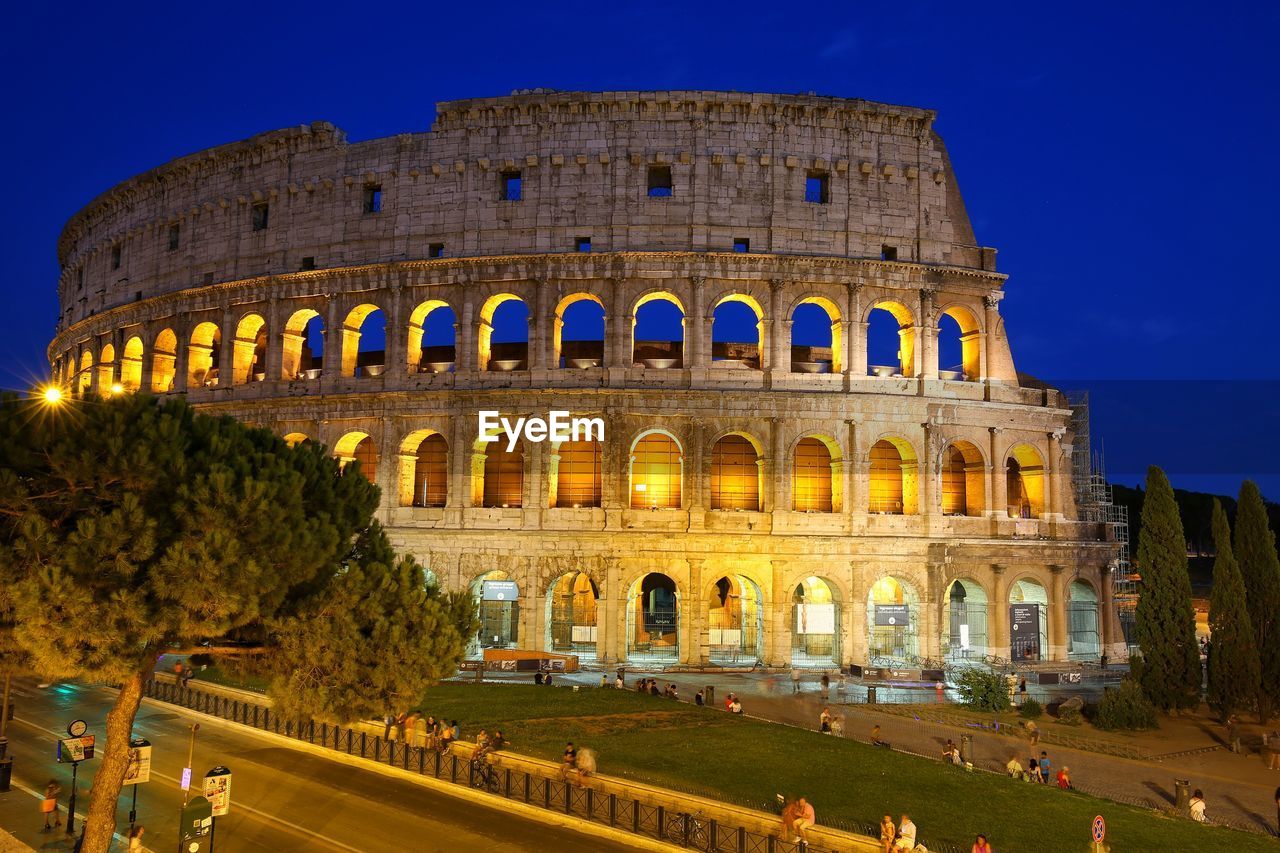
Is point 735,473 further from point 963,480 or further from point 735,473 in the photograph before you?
point 963,480

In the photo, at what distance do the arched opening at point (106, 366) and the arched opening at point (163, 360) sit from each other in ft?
11.4

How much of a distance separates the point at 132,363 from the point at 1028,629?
132 feet

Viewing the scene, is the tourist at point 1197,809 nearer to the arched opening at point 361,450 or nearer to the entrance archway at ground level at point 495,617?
the entrance archway at ground level at point 495,617

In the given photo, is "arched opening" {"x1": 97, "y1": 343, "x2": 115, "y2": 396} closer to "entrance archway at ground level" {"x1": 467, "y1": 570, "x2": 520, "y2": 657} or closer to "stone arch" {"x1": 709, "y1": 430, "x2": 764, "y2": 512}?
"entrance archway at ground level" {"x1": 467, "y1": 570, "x2": 520, "y2": 657}

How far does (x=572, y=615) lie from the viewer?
116ft

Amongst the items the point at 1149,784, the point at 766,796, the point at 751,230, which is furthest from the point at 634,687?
the point at 751,230

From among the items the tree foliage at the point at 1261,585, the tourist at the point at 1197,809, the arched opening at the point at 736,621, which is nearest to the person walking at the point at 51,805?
the arched opening at the point at 736,621

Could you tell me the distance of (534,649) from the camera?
3141 cm

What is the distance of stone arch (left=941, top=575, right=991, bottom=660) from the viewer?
32.2 m

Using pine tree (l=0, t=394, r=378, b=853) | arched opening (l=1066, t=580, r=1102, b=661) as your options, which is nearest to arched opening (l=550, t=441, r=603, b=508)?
arched opening (l=1066, t=580, r=1102, b=661)

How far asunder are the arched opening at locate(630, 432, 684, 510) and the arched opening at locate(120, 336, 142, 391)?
24.3m

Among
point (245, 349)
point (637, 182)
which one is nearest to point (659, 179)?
point (637, 182)

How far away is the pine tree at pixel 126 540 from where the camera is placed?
38.9ft

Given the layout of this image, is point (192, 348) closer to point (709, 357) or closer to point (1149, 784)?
point (709, 357)
